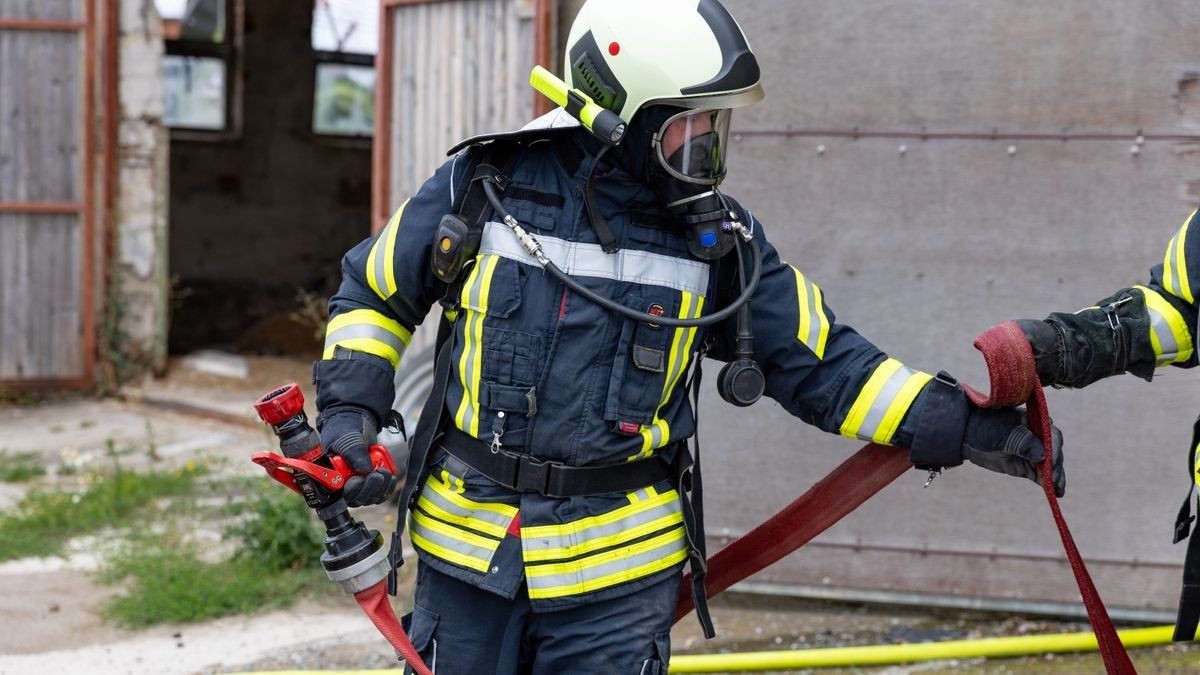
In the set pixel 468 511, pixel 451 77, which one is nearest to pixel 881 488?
pixel 468 511

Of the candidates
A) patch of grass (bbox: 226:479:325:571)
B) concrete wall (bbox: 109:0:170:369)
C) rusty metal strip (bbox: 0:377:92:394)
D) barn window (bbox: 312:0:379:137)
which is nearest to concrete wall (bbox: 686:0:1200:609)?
patch of grass (bbox: 226:479:325:571)

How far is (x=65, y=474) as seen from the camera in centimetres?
662

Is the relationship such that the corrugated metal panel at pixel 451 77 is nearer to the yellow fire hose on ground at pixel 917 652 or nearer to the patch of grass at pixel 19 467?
the patch of grass at pixel 19 467

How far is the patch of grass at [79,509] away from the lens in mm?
5473

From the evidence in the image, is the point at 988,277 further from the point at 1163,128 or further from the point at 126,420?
the point at 126,420

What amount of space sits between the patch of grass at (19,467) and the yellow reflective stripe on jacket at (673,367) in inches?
196

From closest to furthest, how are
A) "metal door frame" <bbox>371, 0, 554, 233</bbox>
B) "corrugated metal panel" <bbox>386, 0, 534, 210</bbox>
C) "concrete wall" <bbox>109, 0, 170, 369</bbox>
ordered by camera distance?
1. "corrugated metal panel" <bbox>386, 0, 534, 210</bbox>
2. "metal door frame" <bbox>371, 0, 554, 233</bbox>
3. "concrete wall" <bbox>109, 0, 170, 369</bbox>

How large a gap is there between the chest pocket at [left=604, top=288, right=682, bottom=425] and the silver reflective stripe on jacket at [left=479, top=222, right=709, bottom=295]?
4 cm

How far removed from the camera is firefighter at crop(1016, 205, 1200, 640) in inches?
106

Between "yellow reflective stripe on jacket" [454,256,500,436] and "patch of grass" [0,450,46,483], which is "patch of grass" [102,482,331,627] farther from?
"yellow reflective stripe on jacket" [454,256,500,436]

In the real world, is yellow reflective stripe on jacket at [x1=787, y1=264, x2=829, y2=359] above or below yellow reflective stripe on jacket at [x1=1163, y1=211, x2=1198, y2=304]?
below

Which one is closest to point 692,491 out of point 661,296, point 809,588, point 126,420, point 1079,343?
point 661,296

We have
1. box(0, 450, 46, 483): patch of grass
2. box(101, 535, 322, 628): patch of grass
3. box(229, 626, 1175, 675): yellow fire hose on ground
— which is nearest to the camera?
box(229, 626, 1175, 675): yellow fire hose on ground

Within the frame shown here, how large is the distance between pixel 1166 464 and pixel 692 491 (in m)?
2.29
